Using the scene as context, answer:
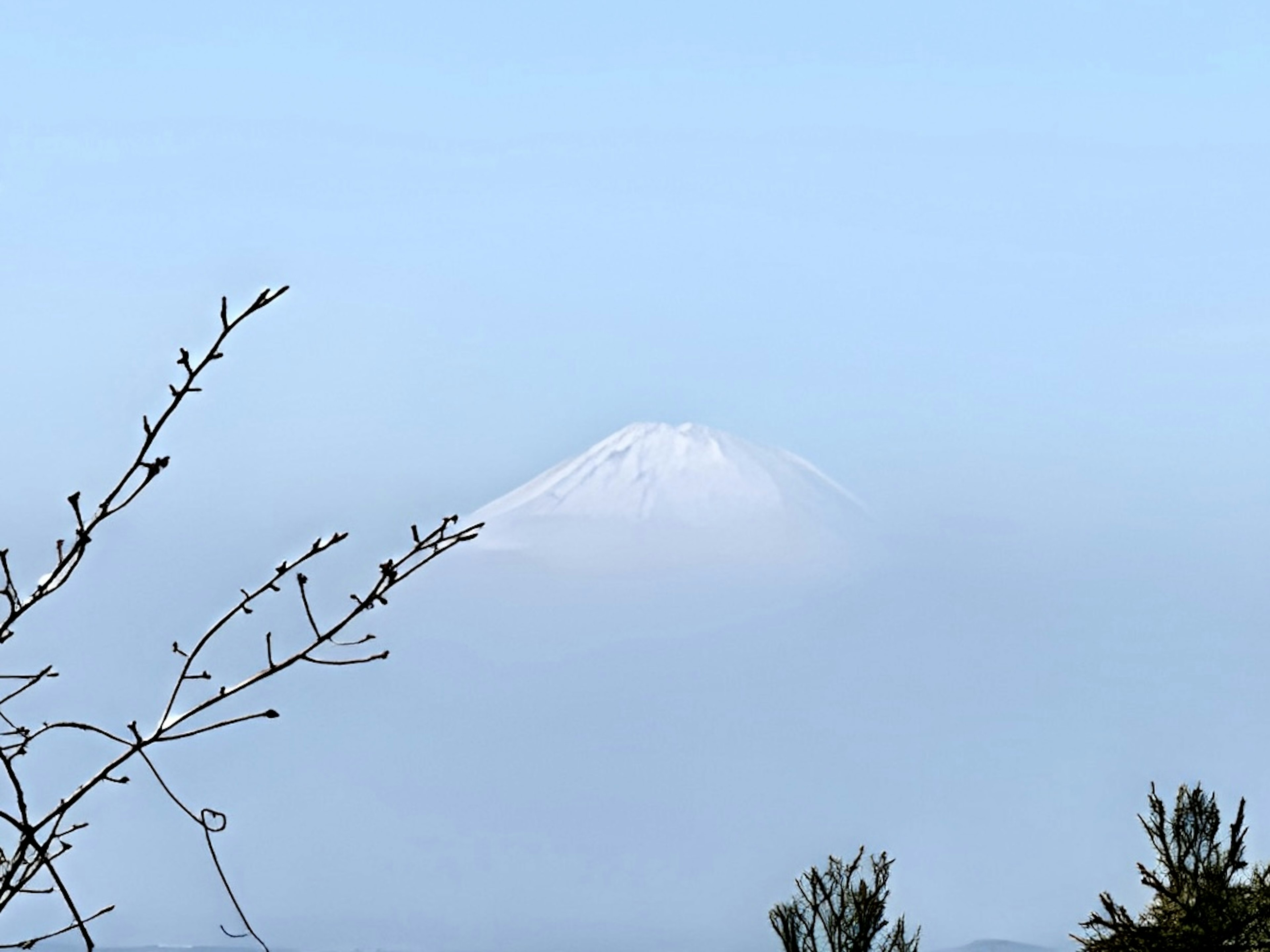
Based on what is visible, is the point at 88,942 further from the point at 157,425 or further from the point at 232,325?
the point at 232,325

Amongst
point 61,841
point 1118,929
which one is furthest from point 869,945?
point 61,841

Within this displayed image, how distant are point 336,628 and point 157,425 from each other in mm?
358

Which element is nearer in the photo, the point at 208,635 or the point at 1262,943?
the point at 208,635

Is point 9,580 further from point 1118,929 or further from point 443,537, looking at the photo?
point 1118,929

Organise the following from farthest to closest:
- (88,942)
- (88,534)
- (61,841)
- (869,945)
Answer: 1. (869,945)
2. (61,841)
3. (88,534)
4. (88,942)

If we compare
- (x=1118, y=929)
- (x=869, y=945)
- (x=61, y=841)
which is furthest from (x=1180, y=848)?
(x=61, y=841)

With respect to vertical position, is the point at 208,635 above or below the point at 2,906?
above

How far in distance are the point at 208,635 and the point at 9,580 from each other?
0.85 ft

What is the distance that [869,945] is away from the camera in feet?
74.3

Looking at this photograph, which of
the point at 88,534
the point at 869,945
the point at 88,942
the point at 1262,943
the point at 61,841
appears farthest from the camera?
the point at 869,945

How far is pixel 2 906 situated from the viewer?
1.95m

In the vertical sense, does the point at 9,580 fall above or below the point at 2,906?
above

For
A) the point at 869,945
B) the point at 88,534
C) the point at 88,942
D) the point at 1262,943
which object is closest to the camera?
the point at 88,942

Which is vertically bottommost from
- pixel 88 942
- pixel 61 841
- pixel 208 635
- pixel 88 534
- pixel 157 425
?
pixel 88 942
